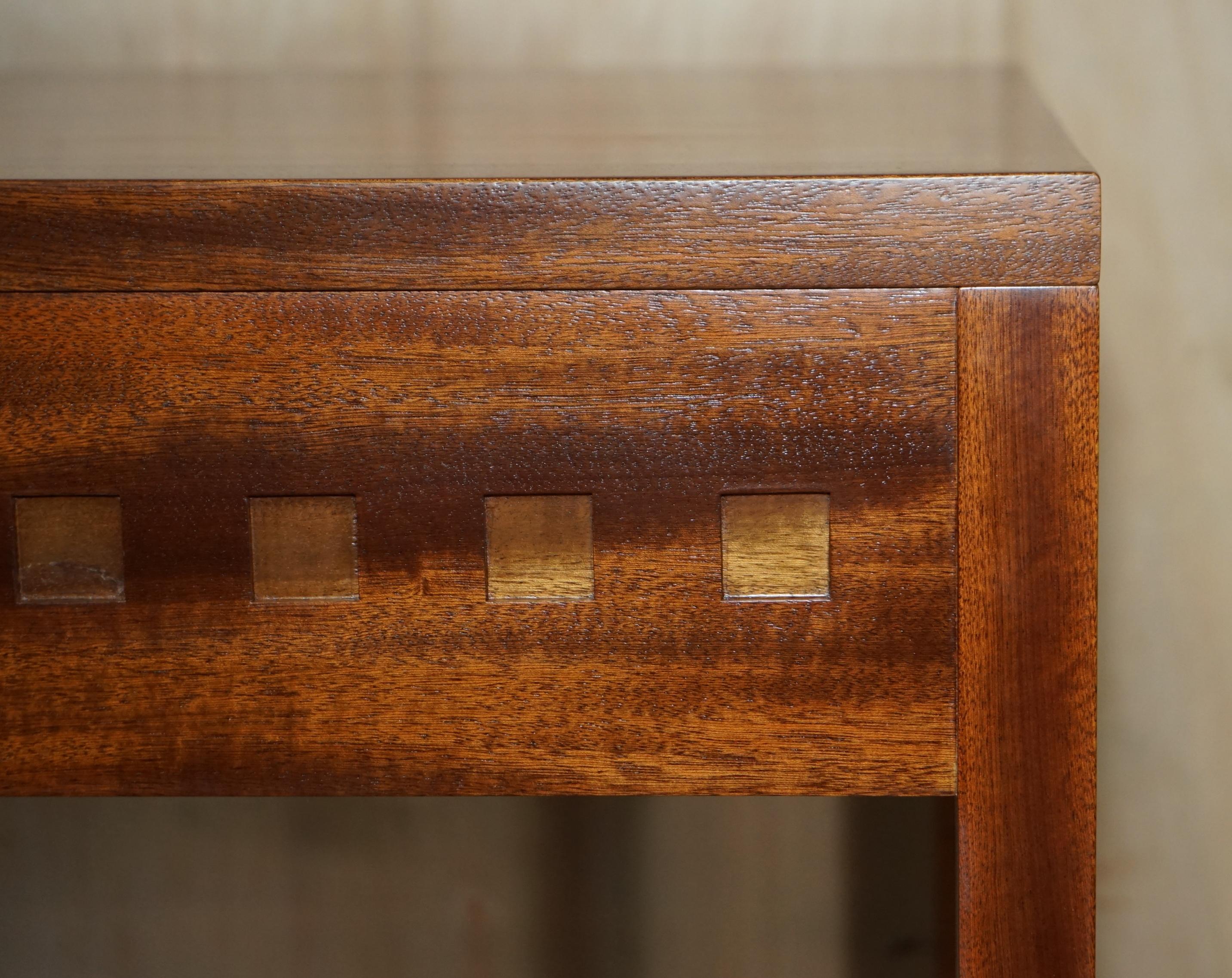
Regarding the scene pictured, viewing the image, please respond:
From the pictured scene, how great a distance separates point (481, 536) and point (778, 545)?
0.37 feet

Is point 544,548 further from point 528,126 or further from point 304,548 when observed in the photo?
point 528,126

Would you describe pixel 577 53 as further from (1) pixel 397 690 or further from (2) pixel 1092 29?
(1) pixel 397 690

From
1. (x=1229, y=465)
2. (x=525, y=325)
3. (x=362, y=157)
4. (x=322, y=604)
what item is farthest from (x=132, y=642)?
(x=1229, y=465)

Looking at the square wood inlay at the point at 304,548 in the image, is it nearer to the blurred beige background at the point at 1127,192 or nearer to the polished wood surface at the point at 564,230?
the polished wood surface at the point at 564,230

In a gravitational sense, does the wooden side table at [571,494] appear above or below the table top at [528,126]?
below

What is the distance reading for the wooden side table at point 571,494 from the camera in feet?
1.28

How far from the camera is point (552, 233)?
0.39 metres

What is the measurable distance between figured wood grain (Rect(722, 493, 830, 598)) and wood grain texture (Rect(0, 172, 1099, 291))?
81mm

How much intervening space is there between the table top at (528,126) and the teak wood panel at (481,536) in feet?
0.21

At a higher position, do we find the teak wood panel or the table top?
the table top

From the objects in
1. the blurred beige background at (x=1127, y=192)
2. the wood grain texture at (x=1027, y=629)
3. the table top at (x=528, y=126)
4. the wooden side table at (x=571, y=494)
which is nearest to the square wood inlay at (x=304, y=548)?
the wooden side table at (x=571, y=494)

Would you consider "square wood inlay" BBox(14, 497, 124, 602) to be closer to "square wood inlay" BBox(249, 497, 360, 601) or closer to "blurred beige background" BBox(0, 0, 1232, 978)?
"square wood inlay" BBox(249, 497, 360, 601)

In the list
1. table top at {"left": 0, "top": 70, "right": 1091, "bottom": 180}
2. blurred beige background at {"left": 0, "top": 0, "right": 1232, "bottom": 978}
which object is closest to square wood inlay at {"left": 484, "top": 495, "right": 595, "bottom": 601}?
table top at {"left": 0, "top": 70, "right": 1091, "bottom": 180}

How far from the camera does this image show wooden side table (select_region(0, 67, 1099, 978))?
39 centimetres
